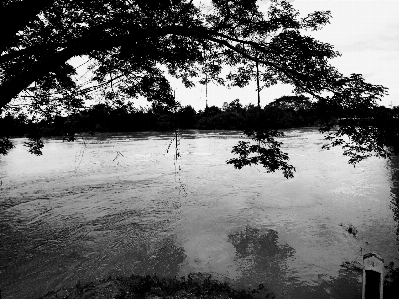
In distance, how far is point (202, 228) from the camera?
1096 cm

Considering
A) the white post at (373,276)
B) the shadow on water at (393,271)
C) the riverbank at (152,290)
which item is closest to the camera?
the white post at (373,276)

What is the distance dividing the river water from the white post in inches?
91.3

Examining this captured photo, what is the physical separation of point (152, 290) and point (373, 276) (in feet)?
Answer: 14.3

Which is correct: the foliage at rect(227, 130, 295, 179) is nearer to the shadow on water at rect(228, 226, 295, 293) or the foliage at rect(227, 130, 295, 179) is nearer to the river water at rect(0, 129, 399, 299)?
the river water at rect(0, 129, 399, 299)

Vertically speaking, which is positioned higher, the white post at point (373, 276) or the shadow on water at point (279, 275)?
the white post at point (373, 276)

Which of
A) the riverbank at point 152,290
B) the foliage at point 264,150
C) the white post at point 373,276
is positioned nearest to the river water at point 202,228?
the riverbank at point 152,290

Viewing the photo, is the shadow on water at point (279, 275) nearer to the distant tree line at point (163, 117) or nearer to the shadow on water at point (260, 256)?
the shadow on water at point (260, 256)

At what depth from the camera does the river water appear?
7500 millimetres

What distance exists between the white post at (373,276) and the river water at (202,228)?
2320mm

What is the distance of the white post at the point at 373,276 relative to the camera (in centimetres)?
424

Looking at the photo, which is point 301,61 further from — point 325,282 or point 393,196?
point 393,196

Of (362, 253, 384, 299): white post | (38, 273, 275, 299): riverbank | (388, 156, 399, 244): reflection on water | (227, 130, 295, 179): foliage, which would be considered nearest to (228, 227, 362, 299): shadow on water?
(38, 273, 275, 299): riverbank

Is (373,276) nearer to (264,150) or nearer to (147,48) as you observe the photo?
(264,150)

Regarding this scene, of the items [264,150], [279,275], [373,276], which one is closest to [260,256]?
[279,275]
